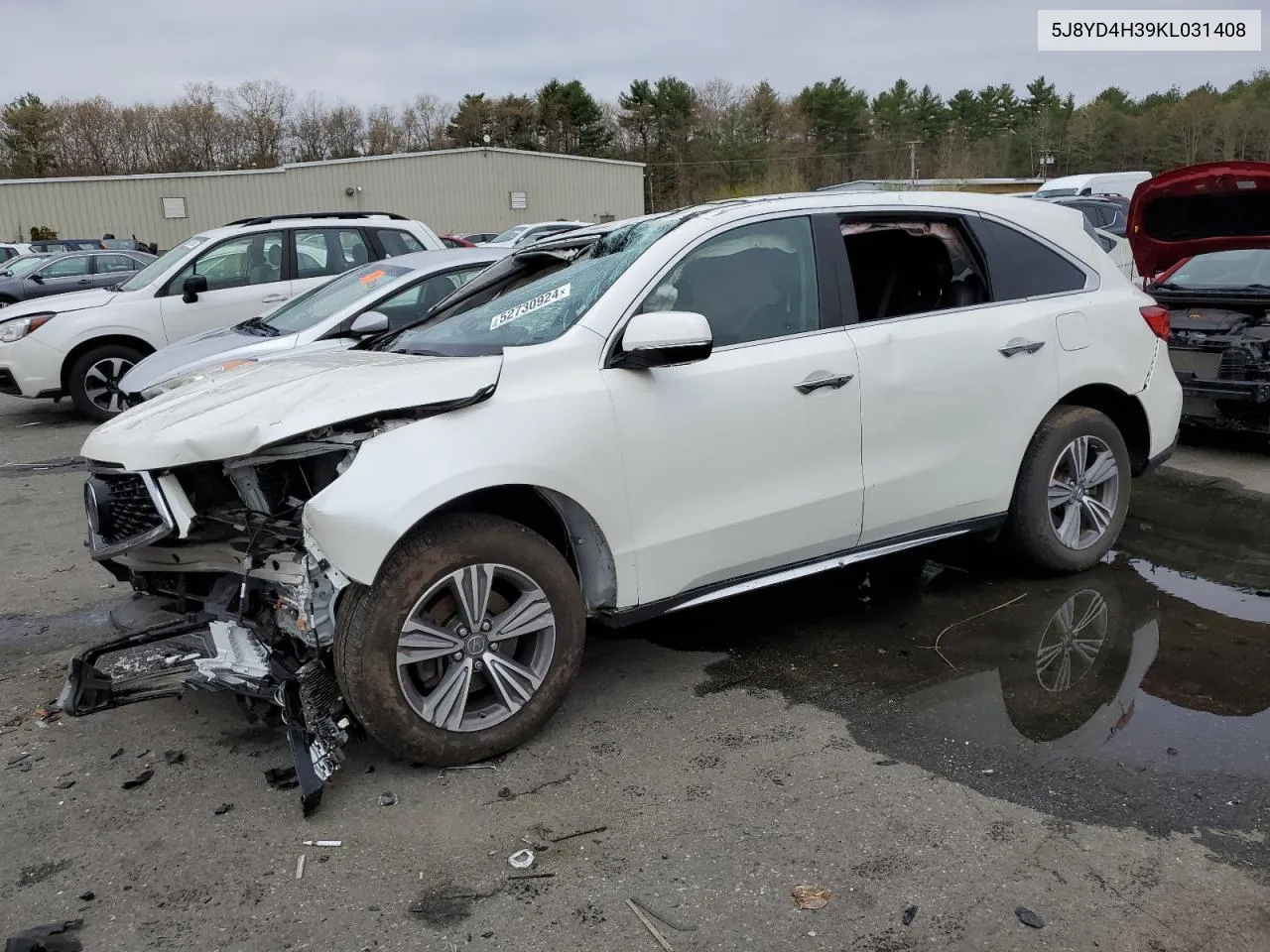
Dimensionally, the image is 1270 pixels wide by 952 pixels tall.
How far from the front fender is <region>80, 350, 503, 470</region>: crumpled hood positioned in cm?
11

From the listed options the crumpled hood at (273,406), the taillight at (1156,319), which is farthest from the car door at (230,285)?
the taillight at (1156,319)

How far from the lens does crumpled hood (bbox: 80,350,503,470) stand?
3.08m

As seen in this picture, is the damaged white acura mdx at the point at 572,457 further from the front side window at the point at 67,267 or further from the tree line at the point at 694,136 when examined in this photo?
the tree line at the point at 694,136

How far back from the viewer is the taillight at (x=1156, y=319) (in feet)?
16.1

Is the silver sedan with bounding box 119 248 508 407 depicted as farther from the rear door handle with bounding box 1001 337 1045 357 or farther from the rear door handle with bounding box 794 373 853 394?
the rear door handle with bounding box 1001 337 1045 357

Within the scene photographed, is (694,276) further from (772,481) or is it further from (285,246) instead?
(285,246)

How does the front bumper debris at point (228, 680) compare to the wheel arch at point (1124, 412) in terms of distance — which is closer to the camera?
the front bumper debris at point (228, 680)

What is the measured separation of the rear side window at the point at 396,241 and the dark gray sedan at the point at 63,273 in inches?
395

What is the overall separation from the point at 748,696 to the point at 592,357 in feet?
4.72

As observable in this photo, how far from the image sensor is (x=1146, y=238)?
26.0 ft

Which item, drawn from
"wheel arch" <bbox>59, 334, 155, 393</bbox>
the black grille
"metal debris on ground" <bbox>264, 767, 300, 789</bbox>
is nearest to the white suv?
"wheel arch" <bbox>59, 334, 155, 393</bbox>

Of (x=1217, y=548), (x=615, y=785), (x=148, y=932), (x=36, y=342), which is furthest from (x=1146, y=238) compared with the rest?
(x=36, y=342)

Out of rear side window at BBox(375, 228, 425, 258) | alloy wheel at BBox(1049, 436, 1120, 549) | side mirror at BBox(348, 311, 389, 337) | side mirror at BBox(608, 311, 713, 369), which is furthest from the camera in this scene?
rear side window at BBox(375, 228, 425, 258)

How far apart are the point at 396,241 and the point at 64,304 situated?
3.32 meters
